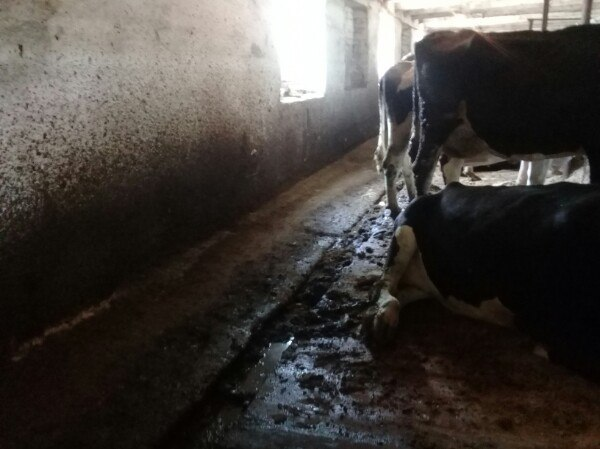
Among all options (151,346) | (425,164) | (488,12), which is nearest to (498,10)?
(488,12)

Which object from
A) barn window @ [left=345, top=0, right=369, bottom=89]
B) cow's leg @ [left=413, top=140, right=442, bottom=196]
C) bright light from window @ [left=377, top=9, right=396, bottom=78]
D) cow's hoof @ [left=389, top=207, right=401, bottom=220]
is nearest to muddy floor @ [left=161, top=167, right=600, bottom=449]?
cow's leg @ [left=413, top=140, right=442, bottom=196]

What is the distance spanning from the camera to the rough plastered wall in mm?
2627

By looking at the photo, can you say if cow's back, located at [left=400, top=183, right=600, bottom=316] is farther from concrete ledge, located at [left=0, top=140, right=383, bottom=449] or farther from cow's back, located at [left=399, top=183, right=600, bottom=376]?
concrete ledge, located at [left=0, top=140, right=383, bottom=449]

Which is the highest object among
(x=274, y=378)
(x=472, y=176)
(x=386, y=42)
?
(x=386, y=42)

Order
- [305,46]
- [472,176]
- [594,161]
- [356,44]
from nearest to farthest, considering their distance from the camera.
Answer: [594,161], [472,176], [305,46], [356,44]

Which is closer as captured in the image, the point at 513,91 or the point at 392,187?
the point at 513,91

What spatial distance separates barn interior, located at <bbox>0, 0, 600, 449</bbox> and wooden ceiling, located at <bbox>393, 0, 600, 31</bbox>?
6718 millimetres

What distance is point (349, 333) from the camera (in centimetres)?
290

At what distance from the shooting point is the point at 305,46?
766 centimetres

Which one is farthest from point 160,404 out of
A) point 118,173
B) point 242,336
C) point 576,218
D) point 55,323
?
point 576,218

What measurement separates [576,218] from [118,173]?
2561 mm

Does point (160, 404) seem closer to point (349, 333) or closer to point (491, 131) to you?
point (349, 333)

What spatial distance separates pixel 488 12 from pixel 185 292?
33.1ft

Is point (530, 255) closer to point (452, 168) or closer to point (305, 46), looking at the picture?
point (452, 168)
